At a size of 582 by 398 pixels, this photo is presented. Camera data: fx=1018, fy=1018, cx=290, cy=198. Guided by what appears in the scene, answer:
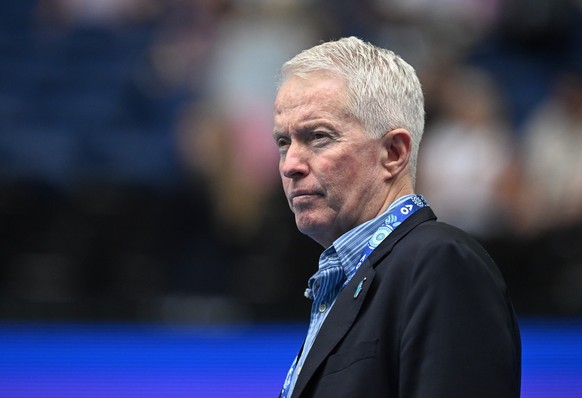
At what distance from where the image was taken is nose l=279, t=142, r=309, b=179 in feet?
7.42

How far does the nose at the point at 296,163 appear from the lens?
2.26 metres

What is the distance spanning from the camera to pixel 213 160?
6.62 metres

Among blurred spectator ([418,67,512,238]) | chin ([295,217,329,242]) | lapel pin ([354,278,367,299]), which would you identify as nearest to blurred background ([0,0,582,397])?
blurred spectator ([418,67,512,238])

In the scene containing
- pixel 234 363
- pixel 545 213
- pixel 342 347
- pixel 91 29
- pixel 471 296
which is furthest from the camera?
pixel 91 29

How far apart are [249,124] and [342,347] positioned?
492 cm

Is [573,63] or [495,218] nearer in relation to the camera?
[495,218]

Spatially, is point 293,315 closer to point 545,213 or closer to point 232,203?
point 232,203

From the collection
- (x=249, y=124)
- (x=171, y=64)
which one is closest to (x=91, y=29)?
(x=171, y=64)

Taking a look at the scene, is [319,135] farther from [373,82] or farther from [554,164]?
[554,164]

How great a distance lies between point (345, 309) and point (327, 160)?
36cm

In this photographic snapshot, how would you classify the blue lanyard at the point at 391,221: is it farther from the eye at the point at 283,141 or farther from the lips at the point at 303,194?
the eye at the point at 283,141

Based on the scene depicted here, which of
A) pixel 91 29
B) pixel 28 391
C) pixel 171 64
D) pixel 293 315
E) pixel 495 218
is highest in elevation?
pixel 91 29

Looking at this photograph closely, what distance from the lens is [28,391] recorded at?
507cm

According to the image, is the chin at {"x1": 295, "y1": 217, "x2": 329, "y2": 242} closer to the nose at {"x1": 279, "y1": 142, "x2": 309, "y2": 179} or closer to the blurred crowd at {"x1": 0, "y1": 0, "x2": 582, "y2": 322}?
the nose at {"x1": 279, "y1": 142, "x2": 309, "y2": 179}
